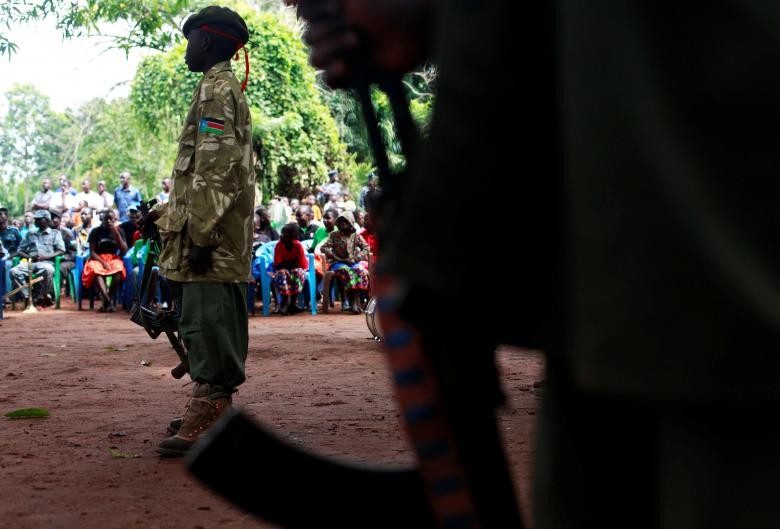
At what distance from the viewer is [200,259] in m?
4.66

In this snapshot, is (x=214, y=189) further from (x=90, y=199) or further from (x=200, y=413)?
(x=90, y=199)

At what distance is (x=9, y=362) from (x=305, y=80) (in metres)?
17.1

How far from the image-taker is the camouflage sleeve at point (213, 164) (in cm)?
466

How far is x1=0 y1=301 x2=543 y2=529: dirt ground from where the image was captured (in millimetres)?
3939

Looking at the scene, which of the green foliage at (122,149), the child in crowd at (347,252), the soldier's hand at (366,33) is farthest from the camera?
the green foliage at (122,149)

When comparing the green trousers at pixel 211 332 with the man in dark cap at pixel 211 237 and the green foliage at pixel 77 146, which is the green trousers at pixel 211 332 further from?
the green foliage at pixel 77 146

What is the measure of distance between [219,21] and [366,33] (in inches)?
152

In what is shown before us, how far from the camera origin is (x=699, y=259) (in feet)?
2.85

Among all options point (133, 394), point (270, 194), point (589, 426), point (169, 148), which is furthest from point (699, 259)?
point (169, 148)

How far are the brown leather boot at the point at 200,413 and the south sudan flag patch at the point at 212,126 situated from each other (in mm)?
1236

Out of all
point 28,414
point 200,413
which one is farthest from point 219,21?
point 28,414

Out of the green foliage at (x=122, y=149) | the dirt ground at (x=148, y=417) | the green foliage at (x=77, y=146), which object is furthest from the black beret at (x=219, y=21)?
the green foliage at (x=122, y=149)

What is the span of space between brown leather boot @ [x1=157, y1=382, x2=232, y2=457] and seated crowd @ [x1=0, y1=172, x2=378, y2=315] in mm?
9006

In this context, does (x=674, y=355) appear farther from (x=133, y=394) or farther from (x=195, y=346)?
(x=133, y=394)
